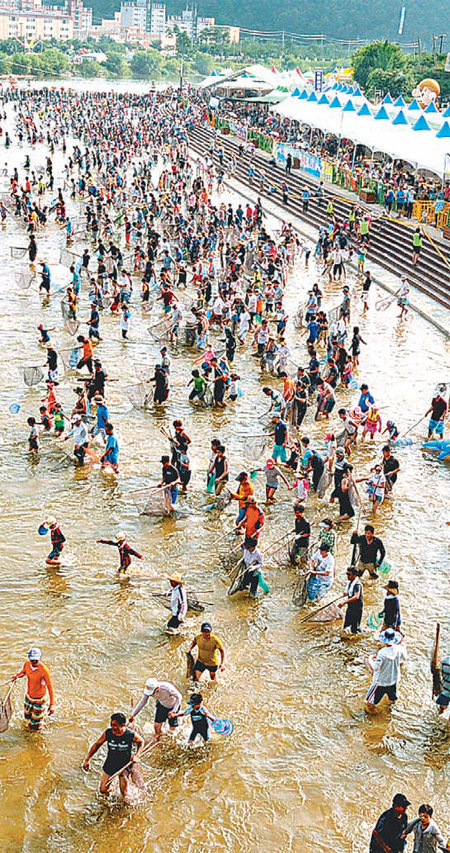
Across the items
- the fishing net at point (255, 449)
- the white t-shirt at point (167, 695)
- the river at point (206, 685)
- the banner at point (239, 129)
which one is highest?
the banner at point (239, 129)

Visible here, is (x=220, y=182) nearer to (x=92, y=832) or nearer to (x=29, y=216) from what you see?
(x=29, y=216)

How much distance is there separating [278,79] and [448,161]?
130 feet

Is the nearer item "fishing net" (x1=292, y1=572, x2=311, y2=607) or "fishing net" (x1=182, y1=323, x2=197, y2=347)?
"fishing net" (x1=292, y1=572, x2=311, y2=607)

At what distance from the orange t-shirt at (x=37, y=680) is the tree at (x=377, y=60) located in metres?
78.9

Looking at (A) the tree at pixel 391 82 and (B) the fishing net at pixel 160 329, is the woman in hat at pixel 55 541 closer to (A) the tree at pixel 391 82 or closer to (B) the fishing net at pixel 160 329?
(B) the fishing net at pixel 160 329

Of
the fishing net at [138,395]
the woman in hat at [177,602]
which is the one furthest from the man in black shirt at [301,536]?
the fishing net at [138,395]

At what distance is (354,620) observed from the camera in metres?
10.3

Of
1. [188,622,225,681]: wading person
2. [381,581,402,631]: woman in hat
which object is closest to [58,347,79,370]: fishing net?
[188,622,225,681]: wading person

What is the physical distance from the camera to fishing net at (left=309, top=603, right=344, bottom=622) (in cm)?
1054

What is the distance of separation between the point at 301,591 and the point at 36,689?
374cm

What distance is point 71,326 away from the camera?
20.6m

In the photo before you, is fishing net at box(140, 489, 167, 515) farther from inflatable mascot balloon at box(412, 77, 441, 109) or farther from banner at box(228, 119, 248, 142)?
banner at box(228, 119, 248, 142)

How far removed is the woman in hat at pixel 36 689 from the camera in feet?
27.7

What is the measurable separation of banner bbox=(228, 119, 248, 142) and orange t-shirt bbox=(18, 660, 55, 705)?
54037 millimetres
